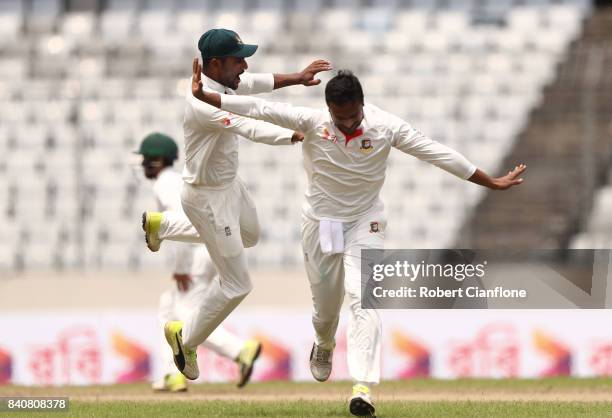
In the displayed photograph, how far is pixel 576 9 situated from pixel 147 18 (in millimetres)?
6733

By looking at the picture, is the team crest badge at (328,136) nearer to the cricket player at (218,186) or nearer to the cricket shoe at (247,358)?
the cricket player at (218,186)

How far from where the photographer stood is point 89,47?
20.4 m

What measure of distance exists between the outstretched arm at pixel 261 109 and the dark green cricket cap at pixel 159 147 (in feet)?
10.4

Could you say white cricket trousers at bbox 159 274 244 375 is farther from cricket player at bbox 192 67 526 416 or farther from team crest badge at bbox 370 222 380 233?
team crest badge at bbox 370 222 380 233

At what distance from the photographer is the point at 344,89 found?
307 inches

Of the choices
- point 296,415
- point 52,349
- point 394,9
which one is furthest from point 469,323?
point 394,9

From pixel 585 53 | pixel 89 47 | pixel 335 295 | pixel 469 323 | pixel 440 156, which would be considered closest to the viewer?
pixel 440 156

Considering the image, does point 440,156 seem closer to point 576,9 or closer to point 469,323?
point 469,323

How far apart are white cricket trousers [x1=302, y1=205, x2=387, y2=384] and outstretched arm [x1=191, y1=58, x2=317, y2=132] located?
710 millimetres

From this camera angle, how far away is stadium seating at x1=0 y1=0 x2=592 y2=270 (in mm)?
16719

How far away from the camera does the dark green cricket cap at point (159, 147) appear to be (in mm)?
11211

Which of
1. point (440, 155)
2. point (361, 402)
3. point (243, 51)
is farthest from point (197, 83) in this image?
point (361, 402)

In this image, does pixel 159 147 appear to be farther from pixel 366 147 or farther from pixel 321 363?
pixel 366 147

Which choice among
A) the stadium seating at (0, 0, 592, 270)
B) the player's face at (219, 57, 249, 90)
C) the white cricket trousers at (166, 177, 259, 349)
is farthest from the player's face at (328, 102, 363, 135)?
the stadium seating at (0, 0, 592, 270)
